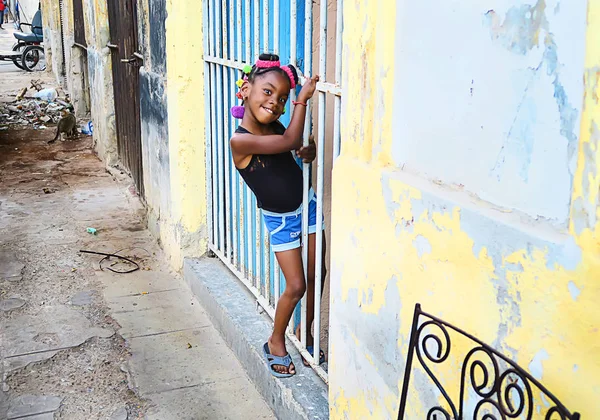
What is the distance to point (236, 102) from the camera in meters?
4.02

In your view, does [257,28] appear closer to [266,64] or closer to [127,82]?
[266,64]

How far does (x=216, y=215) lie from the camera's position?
4637 mm

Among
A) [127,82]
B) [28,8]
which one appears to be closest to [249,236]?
[127,82]

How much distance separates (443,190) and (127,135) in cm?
602

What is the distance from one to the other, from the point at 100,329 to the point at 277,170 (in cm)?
179

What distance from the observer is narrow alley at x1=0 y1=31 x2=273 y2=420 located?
346cm

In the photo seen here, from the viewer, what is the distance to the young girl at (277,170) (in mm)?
2973

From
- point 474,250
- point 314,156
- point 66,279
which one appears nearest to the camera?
point 474,250

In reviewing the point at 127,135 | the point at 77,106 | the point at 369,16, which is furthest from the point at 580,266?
the point at 77,106

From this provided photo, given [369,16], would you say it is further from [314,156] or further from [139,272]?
[139,272]

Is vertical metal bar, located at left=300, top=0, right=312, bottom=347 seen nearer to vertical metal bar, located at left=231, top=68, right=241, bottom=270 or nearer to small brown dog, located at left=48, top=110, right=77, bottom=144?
vertical metal bar, located at left=231, top=68, right=241, bottom=270

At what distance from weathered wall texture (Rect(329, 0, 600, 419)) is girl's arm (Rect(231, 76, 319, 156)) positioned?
18.5 inches

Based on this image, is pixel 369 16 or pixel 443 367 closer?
pixel 443 367

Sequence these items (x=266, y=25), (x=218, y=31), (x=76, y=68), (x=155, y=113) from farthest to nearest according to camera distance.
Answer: (x=76, y=68) → (x=155, y=113) → (x=218, y=31) → (x=266, y=25)
